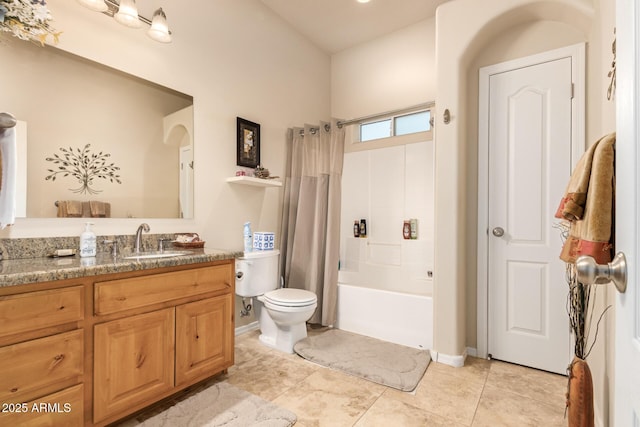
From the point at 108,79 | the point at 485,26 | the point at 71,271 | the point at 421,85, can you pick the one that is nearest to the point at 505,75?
the point at 485,26

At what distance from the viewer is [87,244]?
1.71 metres

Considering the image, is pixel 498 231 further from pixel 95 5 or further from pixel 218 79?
pixel 95 5

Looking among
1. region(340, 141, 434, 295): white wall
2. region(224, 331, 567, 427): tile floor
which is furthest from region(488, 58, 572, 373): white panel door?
region(340, 141, 434, 295): white wall

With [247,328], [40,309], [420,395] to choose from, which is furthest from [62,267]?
[420,395]

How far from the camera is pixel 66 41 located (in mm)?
1764

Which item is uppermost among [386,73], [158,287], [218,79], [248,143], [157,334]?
[386,73]

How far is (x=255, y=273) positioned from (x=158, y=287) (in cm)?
99

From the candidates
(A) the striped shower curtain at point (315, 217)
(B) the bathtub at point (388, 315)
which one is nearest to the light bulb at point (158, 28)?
(A) the striped shower curtain at point (315, 217)

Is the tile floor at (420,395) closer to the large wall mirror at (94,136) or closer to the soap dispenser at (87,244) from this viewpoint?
the soap dispenser at (87,244)

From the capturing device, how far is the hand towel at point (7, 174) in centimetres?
124

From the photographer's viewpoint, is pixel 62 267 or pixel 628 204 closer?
pixel 628 204

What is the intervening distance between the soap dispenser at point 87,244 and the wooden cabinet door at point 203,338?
583mm

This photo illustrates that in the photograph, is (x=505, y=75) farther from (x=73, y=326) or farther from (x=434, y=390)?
(x=73, y=326)

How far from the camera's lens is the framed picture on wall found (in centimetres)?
276
